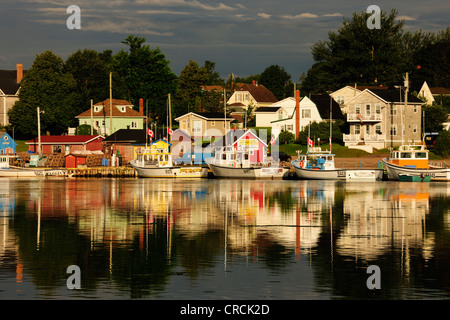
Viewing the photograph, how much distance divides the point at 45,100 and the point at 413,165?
70.0 metres

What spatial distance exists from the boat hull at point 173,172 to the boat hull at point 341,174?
1195 cm

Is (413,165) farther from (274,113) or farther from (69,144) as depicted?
(69,144)

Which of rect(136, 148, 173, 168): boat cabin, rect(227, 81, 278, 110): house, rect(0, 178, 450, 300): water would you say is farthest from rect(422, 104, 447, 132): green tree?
rect(0, 178, 450, 300): water

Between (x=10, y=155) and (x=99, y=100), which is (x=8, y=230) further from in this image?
(x=99, y=100)

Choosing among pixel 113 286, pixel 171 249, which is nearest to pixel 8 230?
pixel 171 249

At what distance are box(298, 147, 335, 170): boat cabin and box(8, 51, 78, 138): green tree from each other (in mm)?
56146

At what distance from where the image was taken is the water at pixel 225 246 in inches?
928

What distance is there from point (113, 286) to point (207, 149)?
73.8 m

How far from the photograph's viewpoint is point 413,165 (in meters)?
76.8

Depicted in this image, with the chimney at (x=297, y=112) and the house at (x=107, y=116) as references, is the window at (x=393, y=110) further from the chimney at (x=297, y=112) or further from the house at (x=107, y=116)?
the house at (x=107, y=116)

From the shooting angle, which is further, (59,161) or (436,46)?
(436,46)

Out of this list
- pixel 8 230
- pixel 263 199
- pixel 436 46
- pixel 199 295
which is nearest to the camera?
pixel 199 295

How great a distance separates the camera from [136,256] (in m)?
29.2

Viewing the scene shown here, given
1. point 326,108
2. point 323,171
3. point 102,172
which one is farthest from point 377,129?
point 102,172
